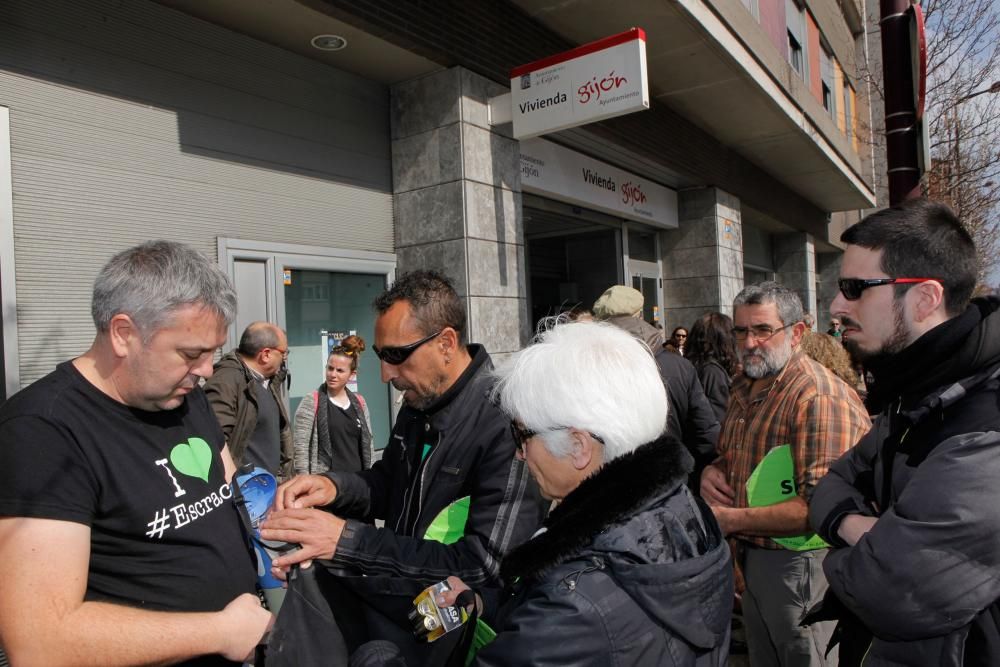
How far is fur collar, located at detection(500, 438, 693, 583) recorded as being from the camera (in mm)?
1326

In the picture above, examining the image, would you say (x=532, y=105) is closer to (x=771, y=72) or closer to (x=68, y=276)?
(x=68, y=276)

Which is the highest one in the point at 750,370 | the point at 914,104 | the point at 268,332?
the point at 914,104

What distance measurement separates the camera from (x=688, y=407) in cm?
408

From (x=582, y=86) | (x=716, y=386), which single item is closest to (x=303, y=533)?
(x=716, y=386)

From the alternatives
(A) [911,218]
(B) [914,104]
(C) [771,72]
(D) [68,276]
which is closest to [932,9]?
(C) [771,72]

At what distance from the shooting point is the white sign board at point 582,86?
559 cm

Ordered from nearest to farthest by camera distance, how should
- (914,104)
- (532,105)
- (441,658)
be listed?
1. (441,658)
2. (914,104)
3. (532,105)

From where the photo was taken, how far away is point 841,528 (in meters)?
1.81

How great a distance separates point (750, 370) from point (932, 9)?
6.78 meters

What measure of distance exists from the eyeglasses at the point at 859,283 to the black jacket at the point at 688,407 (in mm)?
2098

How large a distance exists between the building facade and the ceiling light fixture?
0.05 feet

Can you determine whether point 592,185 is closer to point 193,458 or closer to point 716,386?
point 716,386

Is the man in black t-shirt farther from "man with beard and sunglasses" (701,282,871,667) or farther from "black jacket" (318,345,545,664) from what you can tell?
"man with beard and sunglasses" (701,282,871,667)

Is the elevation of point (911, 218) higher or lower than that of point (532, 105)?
lower
